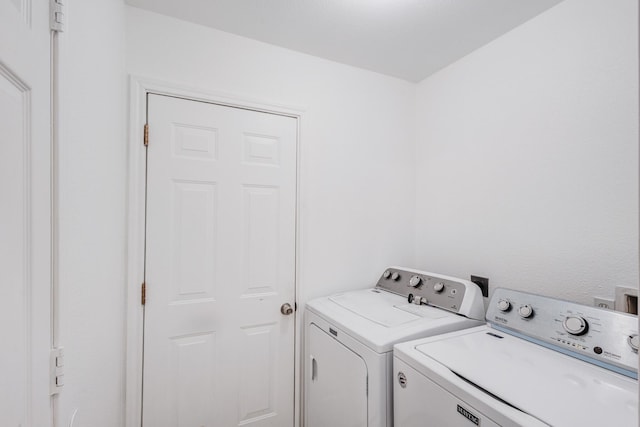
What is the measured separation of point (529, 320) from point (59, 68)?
185 cm

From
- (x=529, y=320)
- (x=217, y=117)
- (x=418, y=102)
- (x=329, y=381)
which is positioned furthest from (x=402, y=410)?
(x=418, y=102)

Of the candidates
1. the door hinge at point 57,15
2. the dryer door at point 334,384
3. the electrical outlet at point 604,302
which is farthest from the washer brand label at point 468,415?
the door hinge at point 57,15

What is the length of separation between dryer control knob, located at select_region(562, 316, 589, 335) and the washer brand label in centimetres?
55

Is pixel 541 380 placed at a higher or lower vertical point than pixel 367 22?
lower

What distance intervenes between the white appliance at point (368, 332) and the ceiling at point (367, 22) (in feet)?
4.60

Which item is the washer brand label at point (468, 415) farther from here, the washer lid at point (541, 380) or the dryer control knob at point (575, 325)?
the dryer control knob at point (575, 325)

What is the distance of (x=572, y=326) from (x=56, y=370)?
1668 millimetres

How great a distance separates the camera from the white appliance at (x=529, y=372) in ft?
2.60

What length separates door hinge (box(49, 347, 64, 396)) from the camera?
76 centimetres

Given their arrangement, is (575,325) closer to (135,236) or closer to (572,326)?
(572,326)

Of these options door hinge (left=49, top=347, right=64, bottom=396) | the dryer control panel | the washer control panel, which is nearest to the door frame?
door hinge (left=49, top=347, right=64, bottom=396)

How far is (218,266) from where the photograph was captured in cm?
165

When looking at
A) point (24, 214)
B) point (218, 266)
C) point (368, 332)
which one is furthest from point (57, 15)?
point (368, 332)

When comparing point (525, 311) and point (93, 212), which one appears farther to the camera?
point (525, 311)
